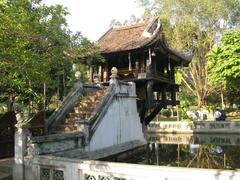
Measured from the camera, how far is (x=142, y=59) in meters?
18.7

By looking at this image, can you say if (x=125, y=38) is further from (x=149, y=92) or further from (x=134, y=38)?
(x=149, y=92)

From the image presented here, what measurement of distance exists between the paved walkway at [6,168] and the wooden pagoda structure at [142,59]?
29.5 feet

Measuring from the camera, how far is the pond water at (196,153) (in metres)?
14.5

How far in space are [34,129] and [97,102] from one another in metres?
3.43

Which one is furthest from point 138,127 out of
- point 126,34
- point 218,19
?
point 218,19

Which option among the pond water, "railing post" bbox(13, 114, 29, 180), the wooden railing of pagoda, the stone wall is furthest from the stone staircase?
"railing post" bbox(13, 114, 29, 180)

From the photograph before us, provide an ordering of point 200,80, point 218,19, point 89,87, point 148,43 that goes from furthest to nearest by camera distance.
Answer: point 200,80, point 218,19, point 148,43, point 89,87

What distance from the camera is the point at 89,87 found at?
1550 centimetres

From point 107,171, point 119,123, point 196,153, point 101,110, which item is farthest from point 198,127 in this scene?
point 107,171

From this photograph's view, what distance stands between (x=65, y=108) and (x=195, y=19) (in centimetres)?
1946

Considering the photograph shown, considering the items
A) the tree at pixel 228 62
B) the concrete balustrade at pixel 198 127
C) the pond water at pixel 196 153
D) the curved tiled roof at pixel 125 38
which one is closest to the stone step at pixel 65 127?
the pond water at pixel 196 153

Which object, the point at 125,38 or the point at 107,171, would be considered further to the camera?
the point at 125,38

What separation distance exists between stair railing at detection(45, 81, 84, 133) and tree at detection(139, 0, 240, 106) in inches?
655

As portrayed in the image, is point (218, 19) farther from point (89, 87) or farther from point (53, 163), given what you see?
point (53, 163)
